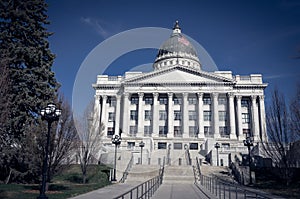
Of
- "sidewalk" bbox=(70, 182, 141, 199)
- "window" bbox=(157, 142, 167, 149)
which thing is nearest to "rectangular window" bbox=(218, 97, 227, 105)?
"window" bbox=(157, 142, 167, 149)

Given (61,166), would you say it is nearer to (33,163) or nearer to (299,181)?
(33,163)

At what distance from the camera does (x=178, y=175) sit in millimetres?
28672

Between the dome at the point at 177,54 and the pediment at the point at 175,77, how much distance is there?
14.6 meters

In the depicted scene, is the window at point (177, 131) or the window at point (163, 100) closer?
the window at point (177, 131)

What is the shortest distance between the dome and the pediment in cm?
1460

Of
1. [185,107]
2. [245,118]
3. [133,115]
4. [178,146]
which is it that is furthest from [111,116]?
[245,118]

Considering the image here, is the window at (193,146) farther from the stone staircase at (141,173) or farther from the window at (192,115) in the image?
the stone staircase at (141,173)

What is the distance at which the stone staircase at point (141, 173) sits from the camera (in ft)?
89.9

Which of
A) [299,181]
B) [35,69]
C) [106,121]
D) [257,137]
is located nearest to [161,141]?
[106,121]

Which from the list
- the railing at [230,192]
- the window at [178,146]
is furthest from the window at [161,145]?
the railing at [230,192]

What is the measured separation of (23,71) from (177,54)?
58.1 meters

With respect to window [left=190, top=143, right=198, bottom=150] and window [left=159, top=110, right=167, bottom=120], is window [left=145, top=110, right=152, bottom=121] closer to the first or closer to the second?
window [left=159, top=110, right=167, bottom=120]

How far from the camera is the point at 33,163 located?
57.8 feet

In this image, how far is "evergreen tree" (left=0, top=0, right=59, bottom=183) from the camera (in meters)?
19.7
